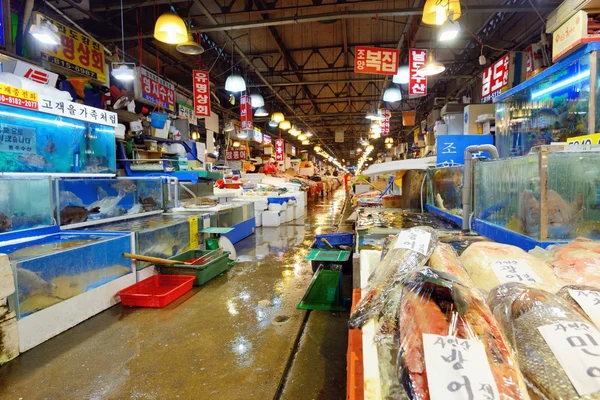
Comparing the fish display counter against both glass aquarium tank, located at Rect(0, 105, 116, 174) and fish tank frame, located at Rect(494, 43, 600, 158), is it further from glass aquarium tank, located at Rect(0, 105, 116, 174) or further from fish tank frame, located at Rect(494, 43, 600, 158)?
fish tank frame, located at Rect(494, 43, 600, 158)

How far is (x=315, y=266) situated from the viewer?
5055mm

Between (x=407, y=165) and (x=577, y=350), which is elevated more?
(x=407, y=165)

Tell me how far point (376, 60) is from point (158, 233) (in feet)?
20.2

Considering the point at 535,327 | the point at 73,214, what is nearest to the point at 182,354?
the point at 535,327

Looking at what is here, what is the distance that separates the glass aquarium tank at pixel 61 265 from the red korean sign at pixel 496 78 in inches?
341

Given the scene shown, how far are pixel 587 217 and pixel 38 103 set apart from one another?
6.77 m

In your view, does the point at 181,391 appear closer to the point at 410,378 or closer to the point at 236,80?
the point at 410,378

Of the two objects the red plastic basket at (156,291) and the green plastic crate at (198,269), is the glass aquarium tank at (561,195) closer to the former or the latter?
the red plastic basket at (156,291)

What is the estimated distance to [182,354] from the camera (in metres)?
3.01

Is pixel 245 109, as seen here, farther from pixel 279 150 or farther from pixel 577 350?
pixel 577 350

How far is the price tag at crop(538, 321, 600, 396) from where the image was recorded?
2.85ft

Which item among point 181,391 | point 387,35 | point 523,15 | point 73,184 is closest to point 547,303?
point 181,391

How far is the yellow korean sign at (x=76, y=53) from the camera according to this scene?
6469 millimetres

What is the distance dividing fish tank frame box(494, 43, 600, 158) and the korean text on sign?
8.74 m
